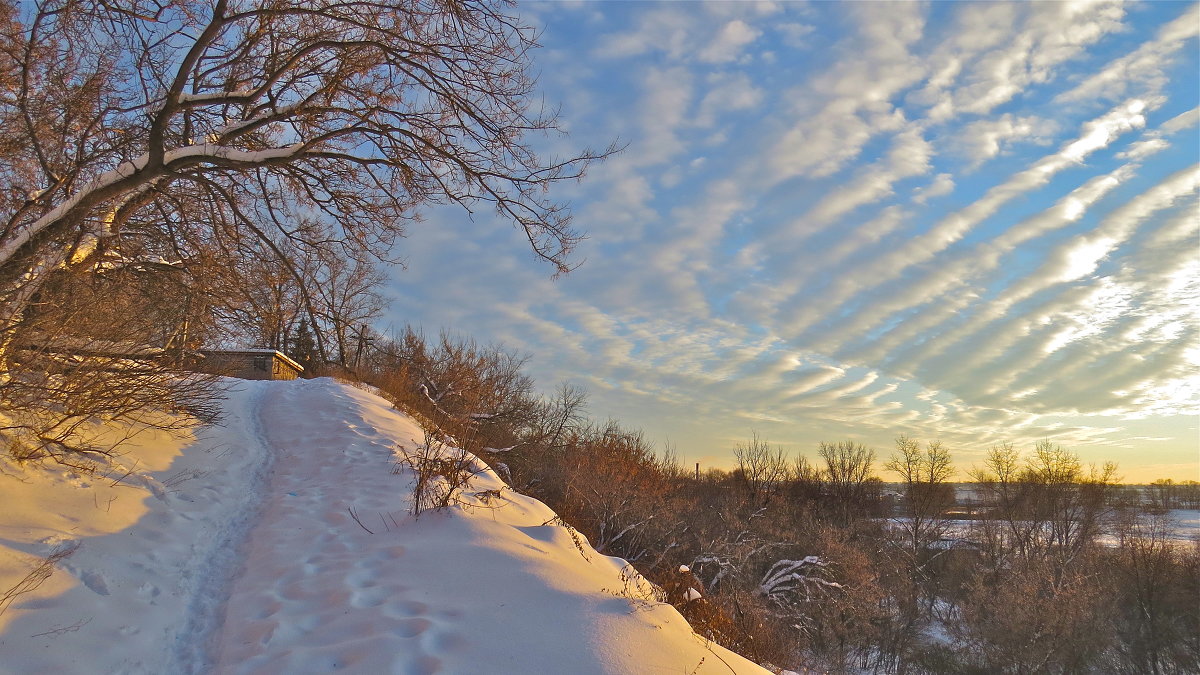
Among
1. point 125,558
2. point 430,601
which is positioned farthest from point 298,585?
point 125,558

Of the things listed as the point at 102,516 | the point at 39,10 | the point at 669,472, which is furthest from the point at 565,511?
the point at 669,472

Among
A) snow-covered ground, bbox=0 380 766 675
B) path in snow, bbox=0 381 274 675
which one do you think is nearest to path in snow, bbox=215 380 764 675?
snow-covered ground, bbox=0 380 766 675

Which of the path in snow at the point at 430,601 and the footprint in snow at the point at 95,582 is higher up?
the path in snow at the point at 430,601

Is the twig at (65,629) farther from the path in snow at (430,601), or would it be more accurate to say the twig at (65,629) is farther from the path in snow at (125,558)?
the path in snow at (430,601)

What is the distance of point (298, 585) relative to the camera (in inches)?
199

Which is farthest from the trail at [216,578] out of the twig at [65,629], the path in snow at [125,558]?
the twig at [65,629]

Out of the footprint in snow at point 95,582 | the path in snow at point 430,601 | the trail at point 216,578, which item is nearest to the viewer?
the path in snow at point 430,601

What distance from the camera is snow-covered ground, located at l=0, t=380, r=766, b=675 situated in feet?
12.6

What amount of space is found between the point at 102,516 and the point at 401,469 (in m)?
3.57

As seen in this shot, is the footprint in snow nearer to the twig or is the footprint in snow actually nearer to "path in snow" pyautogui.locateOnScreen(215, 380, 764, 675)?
the twig

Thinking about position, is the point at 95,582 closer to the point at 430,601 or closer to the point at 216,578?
the point at 216,578

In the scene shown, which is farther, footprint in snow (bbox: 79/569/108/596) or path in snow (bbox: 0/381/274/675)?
footprint in snow (bbox: 79/569/108/596)

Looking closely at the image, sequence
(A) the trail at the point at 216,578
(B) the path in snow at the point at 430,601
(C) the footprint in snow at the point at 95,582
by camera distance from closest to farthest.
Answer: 1. (B) the path in snow at the point at 430,601
2. (A) the trail at the point at 216,578
3. (C) the footprint in snow at the point at 95,582

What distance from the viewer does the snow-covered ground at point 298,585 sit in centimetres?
383
